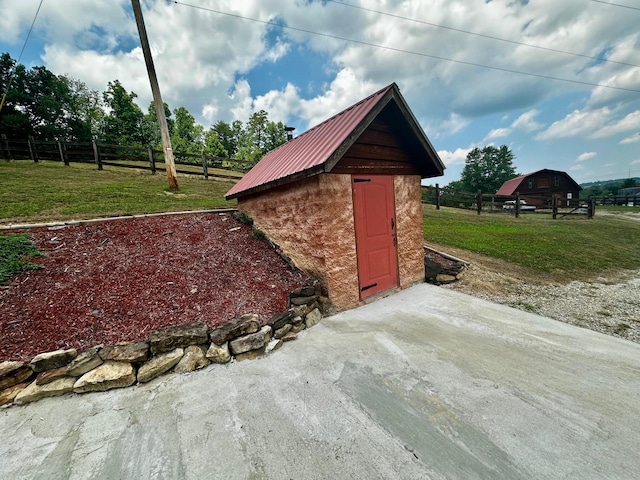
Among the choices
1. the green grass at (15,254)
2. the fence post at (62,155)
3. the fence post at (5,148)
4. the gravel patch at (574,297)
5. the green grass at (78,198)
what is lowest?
the gravel patch at (574,297)

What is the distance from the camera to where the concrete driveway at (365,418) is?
1932 millimetres

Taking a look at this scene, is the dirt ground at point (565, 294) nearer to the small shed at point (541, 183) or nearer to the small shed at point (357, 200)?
the small shed at point (357, 200)

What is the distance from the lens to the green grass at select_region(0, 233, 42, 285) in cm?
389

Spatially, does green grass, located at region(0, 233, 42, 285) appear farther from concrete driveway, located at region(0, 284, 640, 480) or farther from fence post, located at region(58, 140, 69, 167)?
fence post, located at region(58, 140, 69, 167)

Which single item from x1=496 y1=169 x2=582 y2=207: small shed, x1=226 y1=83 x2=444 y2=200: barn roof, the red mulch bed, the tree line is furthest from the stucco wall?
x1=496 y1=169 x2=582 y2=207: small shed

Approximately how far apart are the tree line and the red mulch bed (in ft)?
92.8

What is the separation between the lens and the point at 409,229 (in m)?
5.75

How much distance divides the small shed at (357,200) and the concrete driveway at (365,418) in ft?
5.36

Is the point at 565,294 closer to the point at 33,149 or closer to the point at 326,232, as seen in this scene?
the point at 326,232

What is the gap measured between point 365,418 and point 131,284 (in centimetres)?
400

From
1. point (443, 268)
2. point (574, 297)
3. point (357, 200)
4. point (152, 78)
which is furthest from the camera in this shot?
point (152, 78)

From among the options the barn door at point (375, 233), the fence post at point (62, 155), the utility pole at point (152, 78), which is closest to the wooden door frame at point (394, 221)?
the barn door at point (375, 233)

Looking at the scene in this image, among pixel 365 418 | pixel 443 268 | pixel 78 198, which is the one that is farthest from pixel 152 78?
pixel 365 418

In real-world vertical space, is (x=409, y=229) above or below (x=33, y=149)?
below
